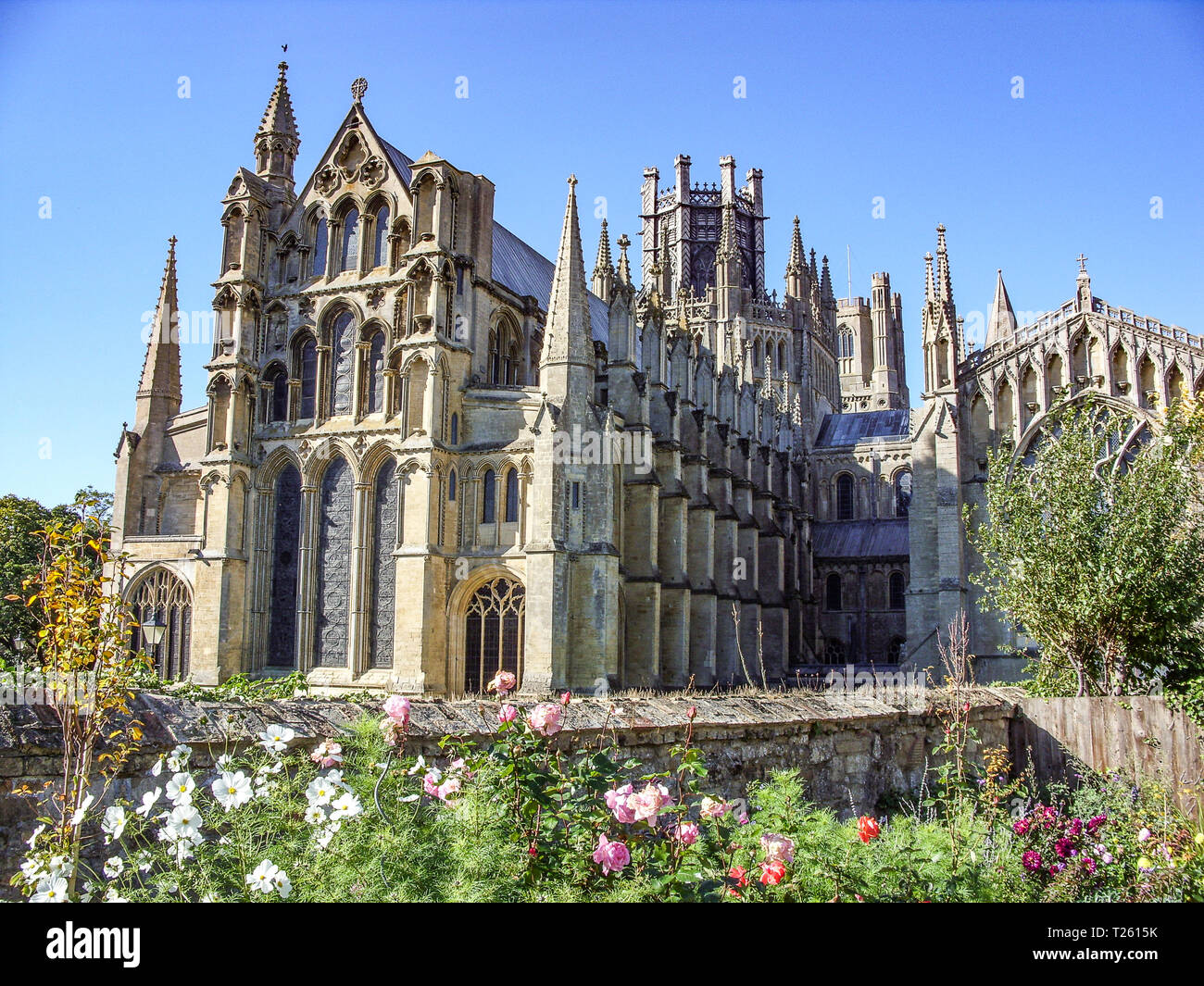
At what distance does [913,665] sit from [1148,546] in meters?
15.8

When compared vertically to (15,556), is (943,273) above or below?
above

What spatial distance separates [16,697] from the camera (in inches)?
380

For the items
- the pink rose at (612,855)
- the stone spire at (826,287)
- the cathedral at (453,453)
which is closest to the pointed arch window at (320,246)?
the cathedral at (453,453)

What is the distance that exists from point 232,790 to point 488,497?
22066 millimetres

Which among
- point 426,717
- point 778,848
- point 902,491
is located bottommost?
point 778,848

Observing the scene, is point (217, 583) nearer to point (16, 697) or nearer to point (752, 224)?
point (16, 697)

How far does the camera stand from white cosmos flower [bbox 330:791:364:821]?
5.74m

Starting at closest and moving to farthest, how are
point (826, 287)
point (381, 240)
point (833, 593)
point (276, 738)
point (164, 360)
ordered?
point (276, 738) → point (381, 240) → point (164, 360) → point (833, 593) → point (826, 287)

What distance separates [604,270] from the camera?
2002 inches

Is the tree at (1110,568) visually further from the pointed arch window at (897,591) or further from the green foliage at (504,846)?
the pointed arch window at (897,591)

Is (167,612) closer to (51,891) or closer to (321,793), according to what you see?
(321,793)

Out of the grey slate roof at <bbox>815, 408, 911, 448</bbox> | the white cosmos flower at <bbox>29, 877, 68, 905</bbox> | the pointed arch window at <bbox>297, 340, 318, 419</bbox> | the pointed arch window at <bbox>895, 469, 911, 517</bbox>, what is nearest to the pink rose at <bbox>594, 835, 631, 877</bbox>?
the white cosmos flower at <bbox>29, 877, 68, 905</bbox>

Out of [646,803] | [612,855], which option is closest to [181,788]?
[612,855]
